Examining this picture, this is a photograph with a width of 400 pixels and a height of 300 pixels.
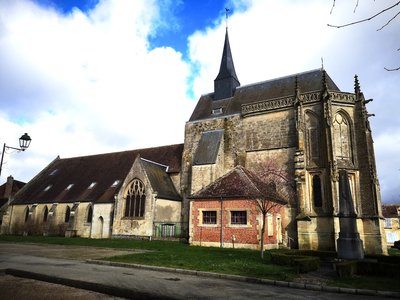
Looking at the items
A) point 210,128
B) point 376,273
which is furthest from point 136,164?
point 376,273

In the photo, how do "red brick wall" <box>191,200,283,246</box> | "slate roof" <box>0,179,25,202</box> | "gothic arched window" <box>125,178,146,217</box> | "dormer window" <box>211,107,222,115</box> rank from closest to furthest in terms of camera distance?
1. "red brick wall" <box>191,200,283,246</box>
2. "gothic arched window" <box>125,178,146,217</box>
3. "dormer window" <box>211,107,222,115</box>
4. "slate roof" <box>0,179,25,202</box>

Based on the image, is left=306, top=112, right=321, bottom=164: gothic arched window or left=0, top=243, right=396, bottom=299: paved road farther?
left=306, top=112, right=321, bottom=164: gothic arched window

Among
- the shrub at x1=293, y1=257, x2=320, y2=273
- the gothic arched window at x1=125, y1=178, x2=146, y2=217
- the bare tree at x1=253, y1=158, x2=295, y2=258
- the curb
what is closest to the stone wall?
the gothic arched window at x1=125, y1=178, x2=146, y2=217

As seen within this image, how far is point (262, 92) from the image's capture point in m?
32.3

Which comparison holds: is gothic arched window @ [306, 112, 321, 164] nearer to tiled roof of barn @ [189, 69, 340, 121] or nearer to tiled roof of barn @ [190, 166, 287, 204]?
tiled roof of barn @ [189, 69, 340, 121]

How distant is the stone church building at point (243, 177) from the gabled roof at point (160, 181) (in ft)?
0.50

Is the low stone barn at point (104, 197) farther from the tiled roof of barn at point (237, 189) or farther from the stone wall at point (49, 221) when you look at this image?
the tiled roof of barn at point (237, 189)

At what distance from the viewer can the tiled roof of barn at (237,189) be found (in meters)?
22.4

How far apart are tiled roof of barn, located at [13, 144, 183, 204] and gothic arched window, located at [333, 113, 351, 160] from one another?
16.2 meters

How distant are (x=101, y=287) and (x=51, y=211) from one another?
32535 millimetres

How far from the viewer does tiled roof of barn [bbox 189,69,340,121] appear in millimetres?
29422

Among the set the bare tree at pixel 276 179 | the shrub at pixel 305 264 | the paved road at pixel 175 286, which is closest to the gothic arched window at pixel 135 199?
the bare tree at pixel 276 179

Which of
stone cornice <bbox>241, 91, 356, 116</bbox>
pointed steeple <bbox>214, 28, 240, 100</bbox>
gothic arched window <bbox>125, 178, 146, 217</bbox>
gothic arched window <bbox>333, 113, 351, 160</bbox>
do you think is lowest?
gothic arched window <bbox>125, 178, 146, 217</bbox>

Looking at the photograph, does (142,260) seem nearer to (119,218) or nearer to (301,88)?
(119,218)
